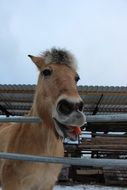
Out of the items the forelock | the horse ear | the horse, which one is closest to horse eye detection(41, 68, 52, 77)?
the horse

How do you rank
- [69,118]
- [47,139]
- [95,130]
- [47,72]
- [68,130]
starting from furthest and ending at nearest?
[95,130]
[47,139]
[47,72]
[68,130]
[69,118]

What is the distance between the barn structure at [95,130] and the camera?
931cm

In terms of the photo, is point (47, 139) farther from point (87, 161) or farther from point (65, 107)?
point (87, 161)

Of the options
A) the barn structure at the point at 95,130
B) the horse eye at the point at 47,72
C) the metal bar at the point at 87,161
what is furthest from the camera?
the barn structure at the point at 95,130

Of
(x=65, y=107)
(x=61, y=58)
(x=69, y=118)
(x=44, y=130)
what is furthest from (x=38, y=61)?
(x=69, y=118)

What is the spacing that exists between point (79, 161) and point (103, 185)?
6710 mm

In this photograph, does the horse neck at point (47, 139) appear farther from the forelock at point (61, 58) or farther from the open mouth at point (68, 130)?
the open mouth at point (68, 130)

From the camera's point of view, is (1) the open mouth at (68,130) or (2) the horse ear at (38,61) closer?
(1) the open mouth at (68,130)

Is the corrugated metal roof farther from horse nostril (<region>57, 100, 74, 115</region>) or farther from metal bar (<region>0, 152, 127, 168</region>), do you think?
metal bar (<region>0, 152, 127, 168</region>)

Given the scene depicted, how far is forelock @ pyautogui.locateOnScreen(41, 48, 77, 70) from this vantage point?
126 inches

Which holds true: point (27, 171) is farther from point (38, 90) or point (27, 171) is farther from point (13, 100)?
point (13, 100)

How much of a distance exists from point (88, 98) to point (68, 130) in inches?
326

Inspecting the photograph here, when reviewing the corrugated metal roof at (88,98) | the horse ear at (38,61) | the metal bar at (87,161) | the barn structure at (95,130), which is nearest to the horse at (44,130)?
the horse ear at (38,61)

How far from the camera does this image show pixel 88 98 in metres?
10.9
